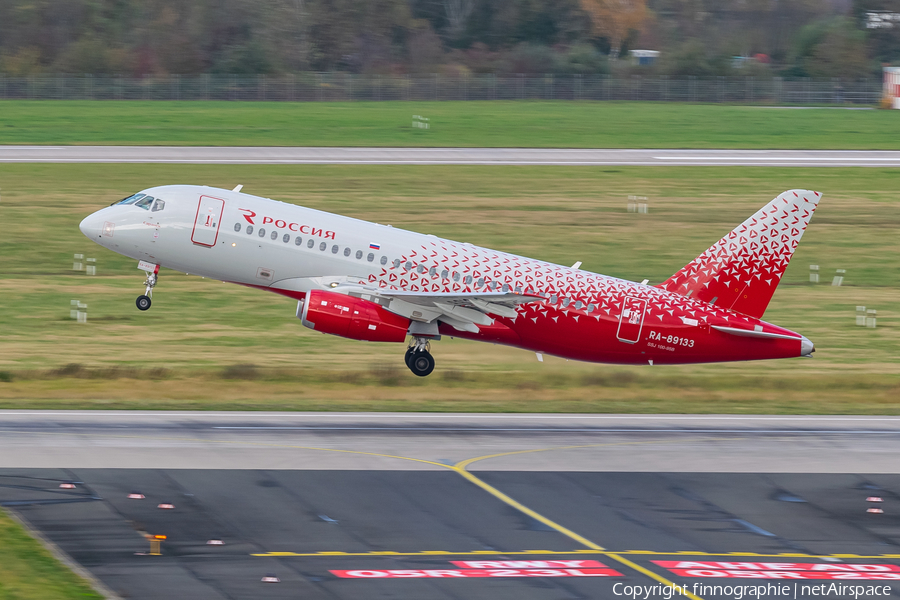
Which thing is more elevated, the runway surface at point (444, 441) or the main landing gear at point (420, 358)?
the main landing gear at point (420, 358)

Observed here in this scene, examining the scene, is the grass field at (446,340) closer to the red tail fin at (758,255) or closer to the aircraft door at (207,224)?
the red tail fin at (758,255)

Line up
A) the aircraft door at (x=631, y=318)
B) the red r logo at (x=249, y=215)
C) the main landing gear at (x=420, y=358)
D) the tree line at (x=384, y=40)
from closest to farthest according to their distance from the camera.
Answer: the red r logo at (x=249, y=215) < the aircraft door at (x=631, y=318) < the main landing gear at (x=420, y=358) < the tree line at (x=384, y=40)

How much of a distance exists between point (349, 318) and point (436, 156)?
43639 millimetres

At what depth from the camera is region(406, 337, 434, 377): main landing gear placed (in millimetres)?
39969

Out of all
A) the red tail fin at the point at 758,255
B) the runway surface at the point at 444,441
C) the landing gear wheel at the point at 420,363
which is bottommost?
the runway surface at the point at 444,441

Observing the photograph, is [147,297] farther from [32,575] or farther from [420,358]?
[32,575]

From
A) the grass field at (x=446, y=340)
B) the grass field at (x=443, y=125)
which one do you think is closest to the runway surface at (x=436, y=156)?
the grass field at (x=446, y=340)

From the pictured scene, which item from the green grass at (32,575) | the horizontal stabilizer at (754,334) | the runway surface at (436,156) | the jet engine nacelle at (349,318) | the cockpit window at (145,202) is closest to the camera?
the green grass at (32,575)

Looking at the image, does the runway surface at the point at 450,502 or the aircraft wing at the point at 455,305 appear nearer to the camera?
the runway surface at the point at 450,502

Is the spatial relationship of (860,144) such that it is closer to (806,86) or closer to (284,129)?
(806,86)

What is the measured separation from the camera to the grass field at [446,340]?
40562 millimetres

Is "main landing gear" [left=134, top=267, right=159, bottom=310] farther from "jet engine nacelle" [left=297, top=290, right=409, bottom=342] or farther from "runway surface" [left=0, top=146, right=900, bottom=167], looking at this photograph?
"runway surface" [left=0, top=146, right=900, bottom=167]

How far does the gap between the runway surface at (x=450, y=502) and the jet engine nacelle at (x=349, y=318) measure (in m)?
2.73

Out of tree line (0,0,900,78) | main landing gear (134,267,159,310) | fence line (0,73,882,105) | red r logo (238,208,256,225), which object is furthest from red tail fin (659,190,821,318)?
tree line (0,0,900,78)
